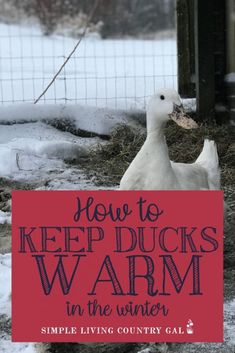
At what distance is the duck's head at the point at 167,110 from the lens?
3.29m

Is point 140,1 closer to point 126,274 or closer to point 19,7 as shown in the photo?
point 19,7

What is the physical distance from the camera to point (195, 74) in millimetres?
6766

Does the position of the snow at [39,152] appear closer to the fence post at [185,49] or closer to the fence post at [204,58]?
the fence post at [204,58]

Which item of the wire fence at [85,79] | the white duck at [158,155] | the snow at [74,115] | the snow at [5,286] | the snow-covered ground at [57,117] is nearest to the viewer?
the snow at [5,286]

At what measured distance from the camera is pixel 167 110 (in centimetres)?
331

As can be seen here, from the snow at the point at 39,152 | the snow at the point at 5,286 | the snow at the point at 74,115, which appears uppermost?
the snow at the point at 74,115

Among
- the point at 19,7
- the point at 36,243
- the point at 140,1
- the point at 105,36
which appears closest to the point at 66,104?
Result: the point at 36,243

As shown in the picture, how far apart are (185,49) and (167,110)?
148 inches

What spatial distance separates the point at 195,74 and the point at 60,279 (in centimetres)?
463

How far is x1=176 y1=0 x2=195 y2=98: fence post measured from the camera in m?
6.86

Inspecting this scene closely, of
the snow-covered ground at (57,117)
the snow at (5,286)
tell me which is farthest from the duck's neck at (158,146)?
the snow at (5,286)

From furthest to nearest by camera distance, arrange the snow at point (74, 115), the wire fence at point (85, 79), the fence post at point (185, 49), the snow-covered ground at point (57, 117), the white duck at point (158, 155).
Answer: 1. the wire fence at point (85, 79)
2. the fence post at point (185, 49)
3. the snow at point (74, 115)
4. the snow-covered ground at point (57, 117)
5. the white duck at point (158, 155)

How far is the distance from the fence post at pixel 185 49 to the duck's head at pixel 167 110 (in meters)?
3.66

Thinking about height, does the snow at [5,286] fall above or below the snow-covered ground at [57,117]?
below
